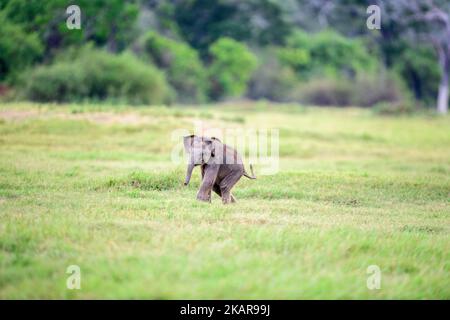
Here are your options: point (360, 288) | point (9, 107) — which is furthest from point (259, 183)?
point (9, 107)

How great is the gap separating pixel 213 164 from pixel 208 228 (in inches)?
66.0

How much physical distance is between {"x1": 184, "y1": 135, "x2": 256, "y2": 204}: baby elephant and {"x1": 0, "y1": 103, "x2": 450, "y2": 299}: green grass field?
0.31 m

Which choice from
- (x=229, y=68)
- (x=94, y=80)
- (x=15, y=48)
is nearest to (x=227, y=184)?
(x=94, y=80)

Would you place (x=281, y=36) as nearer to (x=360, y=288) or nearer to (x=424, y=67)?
(x=424, y=67)

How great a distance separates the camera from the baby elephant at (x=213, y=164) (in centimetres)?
1028

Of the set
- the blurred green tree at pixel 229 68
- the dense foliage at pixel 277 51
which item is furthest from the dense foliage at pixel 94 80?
the blurred green tree at pixel 229 68

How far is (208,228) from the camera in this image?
29.1 feet

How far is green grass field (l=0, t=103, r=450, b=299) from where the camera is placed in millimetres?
7016

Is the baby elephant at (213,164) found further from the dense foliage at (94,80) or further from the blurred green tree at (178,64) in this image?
the blurred green tree at (178,64)

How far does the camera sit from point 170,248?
791 cm

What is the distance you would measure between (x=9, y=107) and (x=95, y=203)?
34.7ft

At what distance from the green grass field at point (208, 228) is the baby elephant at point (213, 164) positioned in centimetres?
31

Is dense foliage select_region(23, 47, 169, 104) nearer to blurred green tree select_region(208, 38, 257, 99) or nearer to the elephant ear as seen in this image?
blurred green tree select_region(208, 38, 257, 99)

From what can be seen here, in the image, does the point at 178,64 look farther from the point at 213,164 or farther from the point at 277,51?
the point at 213,164
